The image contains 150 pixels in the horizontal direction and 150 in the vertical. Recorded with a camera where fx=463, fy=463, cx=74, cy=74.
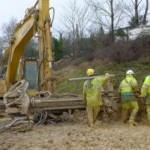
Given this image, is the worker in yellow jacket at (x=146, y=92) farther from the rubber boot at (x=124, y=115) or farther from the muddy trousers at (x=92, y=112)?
the muddy trousers at (x=92, y=112)

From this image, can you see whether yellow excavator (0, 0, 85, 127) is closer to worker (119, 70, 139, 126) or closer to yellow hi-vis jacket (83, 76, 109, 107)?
yellow hi-vis jacket (83, 76, 109, 107)

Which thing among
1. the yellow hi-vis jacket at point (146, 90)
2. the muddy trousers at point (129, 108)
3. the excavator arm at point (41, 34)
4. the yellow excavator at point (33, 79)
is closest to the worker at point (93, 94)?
the yellow excavator at point (33, 79)

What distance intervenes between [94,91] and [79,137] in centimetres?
249

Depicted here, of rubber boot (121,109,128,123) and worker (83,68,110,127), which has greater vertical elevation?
worker (83,68,110,127)

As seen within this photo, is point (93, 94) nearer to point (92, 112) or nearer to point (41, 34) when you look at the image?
point (92, 112)

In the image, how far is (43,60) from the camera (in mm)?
14930

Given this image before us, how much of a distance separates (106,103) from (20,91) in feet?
8.41

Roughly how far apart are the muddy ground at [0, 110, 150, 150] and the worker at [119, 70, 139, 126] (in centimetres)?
30

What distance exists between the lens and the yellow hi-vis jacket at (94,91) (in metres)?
13.2

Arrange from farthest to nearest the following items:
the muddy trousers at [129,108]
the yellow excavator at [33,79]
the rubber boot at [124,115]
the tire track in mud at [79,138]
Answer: the rubber boot at [124,115]
the muddy trousers at [129,108]
the yellow excavator at [33,79]
the tire track in mud at [79,138]

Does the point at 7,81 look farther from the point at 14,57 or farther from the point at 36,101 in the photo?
the point at 36,101

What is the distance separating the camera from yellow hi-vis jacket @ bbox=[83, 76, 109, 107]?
1321 cm

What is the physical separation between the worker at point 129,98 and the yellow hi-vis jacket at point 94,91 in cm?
70

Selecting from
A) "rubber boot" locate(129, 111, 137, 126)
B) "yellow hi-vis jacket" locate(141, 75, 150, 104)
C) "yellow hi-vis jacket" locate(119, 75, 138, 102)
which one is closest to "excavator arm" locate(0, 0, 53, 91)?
"yellow hi-vis jacket" locate(119, 75, 138, 102)
